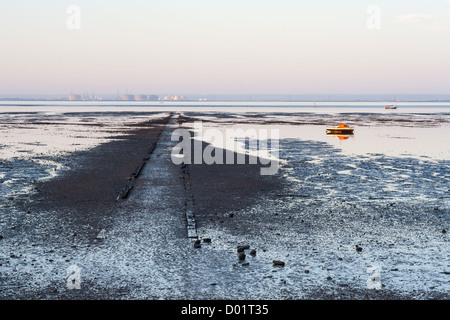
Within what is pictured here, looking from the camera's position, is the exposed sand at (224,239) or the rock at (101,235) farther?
the rock at (101,235)

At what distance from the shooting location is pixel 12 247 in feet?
→ 31.2

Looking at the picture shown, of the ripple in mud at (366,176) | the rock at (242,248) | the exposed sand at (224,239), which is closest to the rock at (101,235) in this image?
the exposed sand at (224,239)

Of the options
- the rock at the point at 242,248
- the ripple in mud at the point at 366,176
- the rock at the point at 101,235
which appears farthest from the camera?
the ripple in mud at the point at 366,176

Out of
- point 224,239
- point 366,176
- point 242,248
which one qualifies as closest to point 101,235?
point 224,239

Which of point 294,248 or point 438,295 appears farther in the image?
point 294,248

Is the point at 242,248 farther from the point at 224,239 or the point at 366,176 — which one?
the point at 366,176

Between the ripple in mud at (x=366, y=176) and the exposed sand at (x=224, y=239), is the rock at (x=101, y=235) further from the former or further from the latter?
the ripple in mud at (x=366, y=176)

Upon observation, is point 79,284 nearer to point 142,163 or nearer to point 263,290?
point 263,290

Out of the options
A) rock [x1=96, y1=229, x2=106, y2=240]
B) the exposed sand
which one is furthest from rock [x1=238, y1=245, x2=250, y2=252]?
rock [x1=96, y1=229, x2=106, y2=240]
